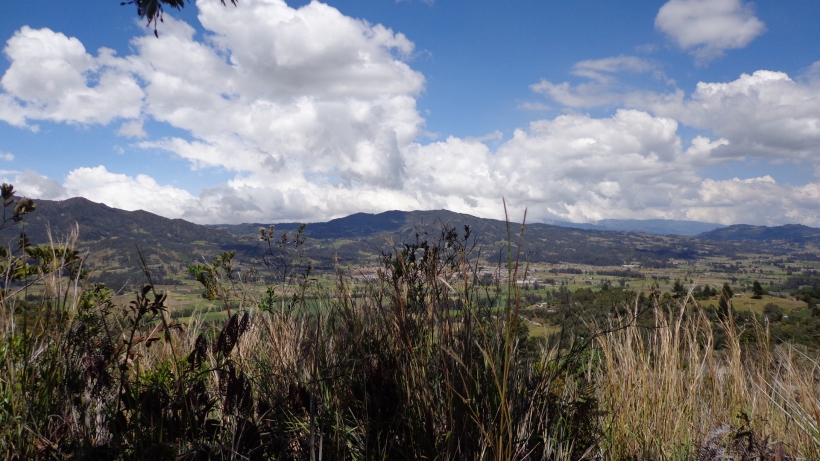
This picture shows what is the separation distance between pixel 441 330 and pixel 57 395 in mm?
1572

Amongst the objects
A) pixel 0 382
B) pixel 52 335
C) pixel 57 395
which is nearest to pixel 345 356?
pixel 57 395

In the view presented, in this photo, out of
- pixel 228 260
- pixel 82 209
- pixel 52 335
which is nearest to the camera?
pixel 52 335

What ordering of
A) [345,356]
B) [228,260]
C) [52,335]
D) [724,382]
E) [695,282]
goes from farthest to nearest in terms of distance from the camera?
[228,260] < [724,382] < [695,282] < [52,335] < [345,356]

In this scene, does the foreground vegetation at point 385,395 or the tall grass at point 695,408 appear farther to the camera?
the tall grass at point 695,408

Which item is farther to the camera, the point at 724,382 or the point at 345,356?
the point at 724,382

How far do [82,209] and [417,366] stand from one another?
770ft

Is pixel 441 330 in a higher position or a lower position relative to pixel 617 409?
higher

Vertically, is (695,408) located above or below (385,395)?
below

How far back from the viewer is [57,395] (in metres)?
1.76

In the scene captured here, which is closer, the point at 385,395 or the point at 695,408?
the point at 385,395

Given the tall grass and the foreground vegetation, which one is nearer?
the foreground vegetation

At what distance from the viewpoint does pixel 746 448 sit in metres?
1.70

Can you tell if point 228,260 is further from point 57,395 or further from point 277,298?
point 57,395

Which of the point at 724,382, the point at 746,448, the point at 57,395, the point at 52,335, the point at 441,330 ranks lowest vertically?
the point at 724,382
